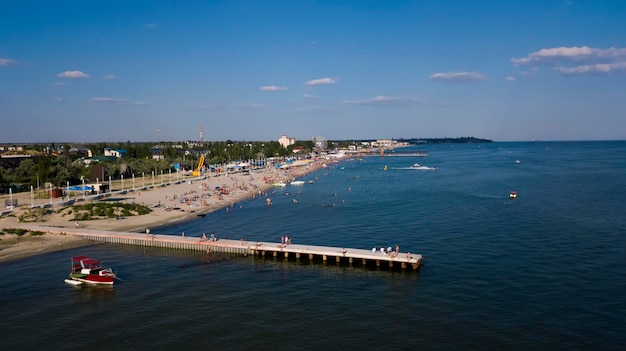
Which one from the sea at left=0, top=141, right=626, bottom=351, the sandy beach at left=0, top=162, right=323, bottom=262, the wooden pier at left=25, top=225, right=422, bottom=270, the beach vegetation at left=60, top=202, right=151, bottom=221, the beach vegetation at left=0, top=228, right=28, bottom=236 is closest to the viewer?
the sea at left=0, top=141, right=626, bottom=351

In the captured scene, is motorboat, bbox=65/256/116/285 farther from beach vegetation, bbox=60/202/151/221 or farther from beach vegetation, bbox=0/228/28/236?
beach vegetation, bbox=60/202/151/221

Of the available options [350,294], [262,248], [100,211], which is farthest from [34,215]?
[350,294]

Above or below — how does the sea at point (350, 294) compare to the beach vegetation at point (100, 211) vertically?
below

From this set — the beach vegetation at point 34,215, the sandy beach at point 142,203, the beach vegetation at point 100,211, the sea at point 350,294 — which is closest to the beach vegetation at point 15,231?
the sandy beach at point 142,203

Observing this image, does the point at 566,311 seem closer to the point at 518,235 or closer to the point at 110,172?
the point at 518,235

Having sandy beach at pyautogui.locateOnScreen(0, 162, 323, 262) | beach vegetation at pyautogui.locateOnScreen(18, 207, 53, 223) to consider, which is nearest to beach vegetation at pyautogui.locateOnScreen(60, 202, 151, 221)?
sandy beach at pyautogui.locateOnScreen(0, 162, 323, 262)

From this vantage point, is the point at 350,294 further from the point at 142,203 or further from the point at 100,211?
the point at 142,203

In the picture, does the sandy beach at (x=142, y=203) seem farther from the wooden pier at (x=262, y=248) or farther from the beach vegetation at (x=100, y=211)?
the wooden pier at (x=262, y=248)

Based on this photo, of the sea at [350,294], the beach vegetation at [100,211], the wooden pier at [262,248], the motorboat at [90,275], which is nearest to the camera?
the sea at [350,294]
